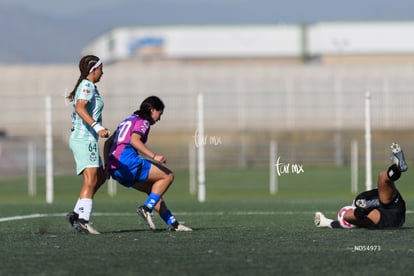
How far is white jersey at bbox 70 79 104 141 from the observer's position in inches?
483

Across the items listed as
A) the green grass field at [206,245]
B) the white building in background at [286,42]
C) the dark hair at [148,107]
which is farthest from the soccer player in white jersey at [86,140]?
the white building in background at [286,42]

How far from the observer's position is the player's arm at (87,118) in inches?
469

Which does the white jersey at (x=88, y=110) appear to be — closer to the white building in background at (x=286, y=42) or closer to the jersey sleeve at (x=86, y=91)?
the jersey sleeve at (x=86, y=91)

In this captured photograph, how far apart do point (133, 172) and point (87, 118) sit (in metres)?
0.82

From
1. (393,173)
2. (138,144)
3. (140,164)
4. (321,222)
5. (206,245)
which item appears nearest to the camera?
(206,245)

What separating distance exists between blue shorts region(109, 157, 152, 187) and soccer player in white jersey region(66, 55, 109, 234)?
17 centimetres

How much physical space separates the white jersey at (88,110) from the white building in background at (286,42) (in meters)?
73.8

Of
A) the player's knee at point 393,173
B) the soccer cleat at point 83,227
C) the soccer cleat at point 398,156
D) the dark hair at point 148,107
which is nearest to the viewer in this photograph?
the soccer cleat at point 398,156

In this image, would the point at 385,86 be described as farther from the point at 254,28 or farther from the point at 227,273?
the point at 254,28

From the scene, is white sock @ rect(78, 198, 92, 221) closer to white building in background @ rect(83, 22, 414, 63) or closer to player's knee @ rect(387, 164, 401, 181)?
player's knee @ rect(387, 164, 401, 181)

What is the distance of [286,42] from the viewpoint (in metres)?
93.1

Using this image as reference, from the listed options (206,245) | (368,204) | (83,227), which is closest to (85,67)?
(83,227)

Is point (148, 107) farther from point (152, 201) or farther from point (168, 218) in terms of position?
point (168, 218)

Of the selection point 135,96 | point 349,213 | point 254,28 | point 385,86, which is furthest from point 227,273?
point 254,28
